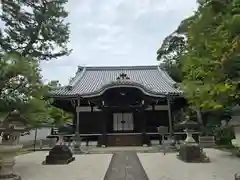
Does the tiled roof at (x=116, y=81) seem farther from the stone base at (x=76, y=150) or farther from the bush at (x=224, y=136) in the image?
the bush at (x=224, y=136)

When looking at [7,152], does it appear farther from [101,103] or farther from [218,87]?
[101,103]

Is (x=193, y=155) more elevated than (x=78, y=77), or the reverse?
(x=78, y=77)

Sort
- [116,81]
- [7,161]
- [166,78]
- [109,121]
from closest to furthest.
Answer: [7,161] → [116,81] → [109,121] → [166,78]

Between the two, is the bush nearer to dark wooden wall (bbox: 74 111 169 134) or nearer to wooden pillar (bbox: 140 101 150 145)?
dark wooden wall (bbox: 74 111 169 134)

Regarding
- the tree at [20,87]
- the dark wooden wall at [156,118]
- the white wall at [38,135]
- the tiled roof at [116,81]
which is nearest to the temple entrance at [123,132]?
the dark wooden wall at [156,118]

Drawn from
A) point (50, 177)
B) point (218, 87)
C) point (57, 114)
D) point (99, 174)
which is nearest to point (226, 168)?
point (218, 87)

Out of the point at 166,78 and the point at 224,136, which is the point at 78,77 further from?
the point at 224,136

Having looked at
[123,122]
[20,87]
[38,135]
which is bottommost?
[38,135]

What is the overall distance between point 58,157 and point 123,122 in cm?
890

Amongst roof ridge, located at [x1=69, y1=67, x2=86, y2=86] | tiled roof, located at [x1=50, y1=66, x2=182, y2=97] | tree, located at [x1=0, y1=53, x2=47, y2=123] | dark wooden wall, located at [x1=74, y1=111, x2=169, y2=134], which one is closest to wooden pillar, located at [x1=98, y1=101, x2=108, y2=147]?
dark wooden wall, located at [x1=74, y1=111, x2=169, y2=134]

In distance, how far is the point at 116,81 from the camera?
1642 centimetres

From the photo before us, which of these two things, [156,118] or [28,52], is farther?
[156,118]

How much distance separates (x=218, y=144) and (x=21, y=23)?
1349 cm

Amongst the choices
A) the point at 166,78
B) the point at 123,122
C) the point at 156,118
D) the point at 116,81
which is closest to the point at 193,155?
the point at 116,81
